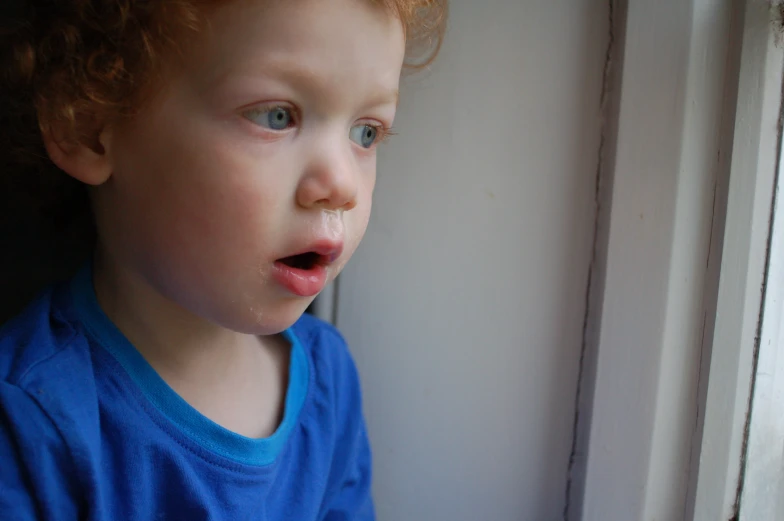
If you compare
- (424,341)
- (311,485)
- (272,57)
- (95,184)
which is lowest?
(311,485)

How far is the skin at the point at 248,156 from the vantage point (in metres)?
0.51

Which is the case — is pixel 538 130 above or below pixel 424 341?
above

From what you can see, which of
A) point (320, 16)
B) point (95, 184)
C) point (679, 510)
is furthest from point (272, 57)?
point (679, 510)

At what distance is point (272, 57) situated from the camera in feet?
1.67

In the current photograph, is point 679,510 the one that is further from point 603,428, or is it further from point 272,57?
point 272,57

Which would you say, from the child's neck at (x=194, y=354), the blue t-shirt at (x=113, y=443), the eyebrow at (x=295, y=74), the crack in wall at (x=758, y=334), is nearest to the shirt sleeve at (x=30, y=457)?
the blue t-shirt at (x=113, y=443)

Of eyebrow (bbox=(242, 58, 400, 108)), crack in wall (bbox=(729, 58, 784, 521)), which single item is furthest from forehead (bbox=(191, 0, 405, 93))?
crack in wall (bbox=(729, 58, 784, 521))

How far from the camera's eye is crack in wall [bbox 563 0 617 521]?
29.1 inches

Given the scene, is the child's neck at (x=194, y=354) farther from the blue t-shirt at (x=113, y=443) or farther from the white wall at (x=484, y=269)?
the white wall at (x=484, y=269)

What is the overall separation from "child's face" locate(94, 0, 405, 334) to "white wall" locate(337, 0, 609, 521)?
8.3 inches

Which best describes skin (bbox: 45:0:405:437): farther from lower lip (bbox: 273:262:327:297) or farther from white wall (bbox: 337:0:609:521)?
white wall (bbox: 337:0:609:521)

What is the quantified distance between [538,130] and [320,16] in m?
0.33

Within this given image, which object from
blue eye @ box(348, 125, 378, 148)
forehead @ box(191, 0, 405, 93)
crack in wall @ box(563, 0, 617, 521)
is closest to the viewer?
forehead @ box(191, 0, 405, 93)

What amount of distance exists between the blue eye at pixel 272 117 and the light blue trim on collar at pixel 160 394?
0.24 m
